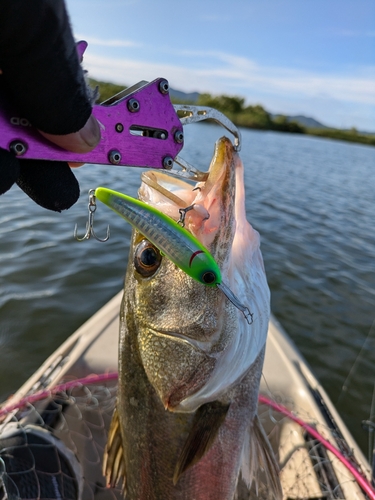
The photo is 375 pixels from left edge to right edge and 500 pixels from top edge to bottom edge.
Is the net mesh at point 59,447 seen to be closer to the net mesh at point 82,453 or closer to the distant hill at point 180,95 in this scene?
the net mesh at point 82,453

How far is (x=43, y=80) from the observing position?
812 millimetres

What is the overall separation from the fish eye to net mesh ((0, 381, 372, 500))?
4.56 ft

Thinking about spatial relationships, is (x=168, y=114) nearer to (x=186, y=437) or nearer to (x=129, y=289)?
(x=129, y=289)

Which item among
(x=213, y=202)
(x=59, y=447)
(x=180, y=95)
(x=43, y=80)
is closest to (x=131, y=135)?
(x=213, y=202)

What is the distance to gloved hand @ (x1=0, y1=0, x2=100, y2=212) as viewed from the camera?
0.72 meters

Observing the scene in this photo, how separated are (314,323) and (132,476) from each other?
180 inches

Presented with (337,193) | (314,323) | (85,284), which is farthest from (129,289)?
(337,193)

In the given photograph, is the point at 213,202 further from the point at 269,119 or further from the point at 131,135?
the point at 269,119

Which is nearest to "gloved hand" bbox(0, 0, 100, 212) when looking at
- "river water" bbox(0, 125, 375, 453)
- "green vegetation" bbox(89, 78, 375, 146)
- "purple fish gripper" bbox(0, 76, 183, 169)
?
"purple fish gripper" bbox(0, 76, 183, 169)

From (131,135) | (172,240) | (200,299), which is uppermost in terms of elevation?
(131,135)

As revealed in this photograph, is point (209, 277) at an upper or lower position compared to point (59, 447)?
upper

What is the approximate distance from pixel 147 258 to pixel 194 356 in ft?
1.44

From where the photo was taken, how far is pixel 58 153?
1055 mm

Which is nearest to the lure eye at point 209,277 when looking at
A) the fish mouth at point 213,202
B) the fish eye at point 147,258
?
the fish mouth at point 213,202
